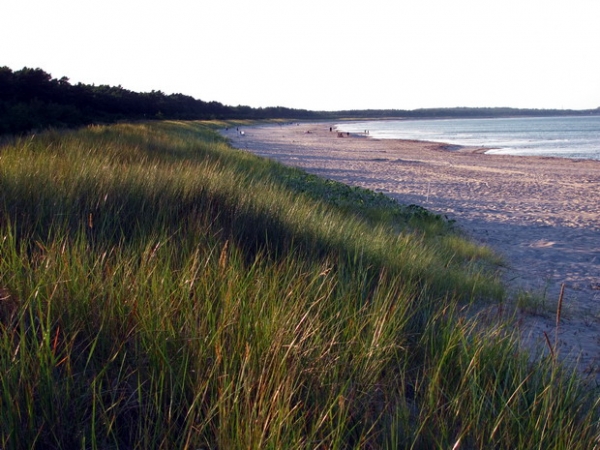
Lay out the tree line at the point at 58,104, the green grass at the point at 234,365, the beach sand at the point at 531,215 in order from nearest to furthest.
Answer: the green grass at the point at 234,365, the beach sand at the point at 531,215, the tree line at the point at 58,104

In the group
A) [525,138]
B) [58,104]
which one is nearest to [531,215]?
[58,104]

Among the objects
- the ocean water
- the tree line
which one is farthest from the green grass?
the ocean water

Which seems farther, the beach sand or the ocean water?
the ocean water

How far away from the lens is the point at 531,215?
1207 centimetres

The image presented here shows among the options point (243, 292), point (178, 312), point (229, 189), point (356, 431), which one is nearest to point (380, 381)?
point (356, 431)

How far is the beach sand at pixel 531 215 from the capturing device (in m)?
5.01

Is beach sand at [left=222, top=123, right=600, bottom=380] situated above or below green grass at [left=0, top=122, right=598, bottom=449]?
below

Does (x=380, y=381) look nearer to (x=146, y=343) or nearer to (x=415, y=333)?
(x=415, y=333)

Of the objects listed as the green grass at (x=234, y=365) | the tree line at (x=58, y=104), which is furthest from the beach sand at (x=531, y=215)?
the tree line at (x=58, y=104)

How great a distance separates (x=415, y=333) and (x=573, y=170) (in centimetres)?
2243

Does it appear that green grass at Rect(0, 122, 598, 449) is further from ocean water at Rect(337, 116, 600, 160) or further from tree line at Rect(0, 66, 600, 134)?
ocean water at Rect(337, 116, 600, 160)

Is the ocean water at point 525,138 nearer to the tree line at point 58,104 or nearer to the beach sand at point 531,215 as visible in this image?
the beach sand at point 531,215

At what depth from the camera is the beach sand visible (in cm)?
501

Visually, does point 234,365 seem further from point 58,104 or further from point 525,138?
point 525,138
